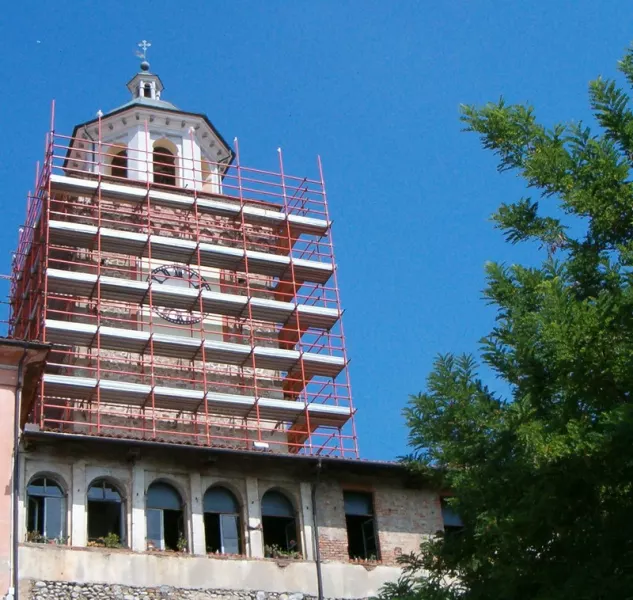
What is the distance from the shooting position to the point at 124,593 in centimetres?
2709

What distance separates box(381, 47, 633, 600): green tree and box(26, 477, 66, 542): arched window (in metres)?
11.4

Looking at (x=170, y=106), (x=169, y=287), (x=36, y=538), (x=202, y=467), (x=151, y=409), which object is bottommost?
(x=36, y=538)

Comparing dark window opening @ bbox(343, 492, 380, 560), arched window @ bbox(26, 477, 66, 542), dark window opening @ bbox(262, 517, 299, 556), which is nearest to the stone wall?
arched window @ bbox(26, 477, 66, 542)

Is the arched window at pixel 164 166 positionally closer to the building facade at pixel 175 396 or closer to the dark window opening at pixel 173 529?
the building facade at pixel 175 396

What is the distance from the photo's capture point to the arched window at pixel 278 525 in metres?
29.9

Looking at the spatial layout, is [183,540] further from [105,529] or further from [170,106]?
[170,106]

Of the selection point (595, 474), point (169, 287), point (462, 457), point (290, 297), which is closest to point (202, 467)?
point (169, 287)

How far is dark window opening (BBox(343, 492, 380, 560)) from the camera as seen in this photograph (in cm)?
3050

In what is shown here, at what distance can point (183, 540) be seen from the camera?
28.9 meters

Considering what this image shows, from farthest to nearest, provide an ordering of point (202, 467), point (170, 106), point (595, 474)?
point (170, 106) < point (202, 467) < point (595, 474)

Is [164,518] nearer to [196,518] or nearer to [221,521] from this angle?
[196,518]

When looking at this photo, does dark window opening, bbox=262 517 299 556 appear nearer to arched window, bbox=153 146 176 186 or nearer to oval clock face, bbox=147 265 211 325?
oval clock face, bbox=147 265 211 325

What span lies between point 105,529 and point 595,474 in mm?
16321

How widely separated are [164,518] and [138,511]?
2.47 feet
